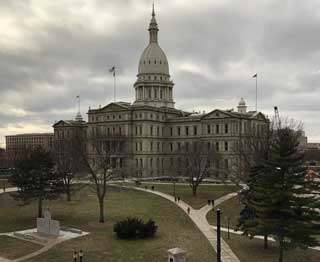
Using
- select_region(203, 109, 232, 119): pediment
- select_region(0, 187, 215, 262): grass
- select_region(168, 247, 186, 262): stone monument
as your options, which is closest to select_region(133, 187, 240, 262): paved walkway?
select_region(0, 187, 215, 262): grass

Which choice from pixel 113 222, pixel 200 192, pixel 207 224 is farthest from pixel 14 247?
pixel 200 192

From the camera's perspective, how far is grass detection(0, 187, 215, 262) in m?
31.9

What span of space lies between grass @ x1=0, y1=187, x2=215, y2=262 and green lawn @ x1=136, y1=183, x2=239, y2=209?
13.2 feet

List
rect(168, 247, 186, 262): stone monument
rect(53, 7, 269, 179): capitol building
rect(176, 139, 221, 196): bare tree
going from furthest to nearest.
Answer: rect(53, 7, 269, 179): capitol building
rect(176, 139, 221, 196): bare tree
rect(168, 247, 186, 262): stone monument

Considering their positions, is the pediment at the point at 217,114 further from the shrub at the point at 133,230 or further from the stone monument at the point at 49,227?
the stone monument at the point at 49,227

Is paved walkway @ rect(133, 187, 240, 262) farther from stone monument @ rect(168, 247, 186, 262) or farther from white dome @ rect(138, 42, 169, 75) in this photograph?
white dome @ rect(138, 42, 169, 75)

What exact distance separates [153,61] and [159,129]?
22923 millimetres

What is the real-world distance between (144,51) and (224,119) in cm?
3699

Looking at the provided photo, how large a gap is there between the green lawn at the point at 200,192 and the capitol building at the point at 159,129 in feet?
58.9

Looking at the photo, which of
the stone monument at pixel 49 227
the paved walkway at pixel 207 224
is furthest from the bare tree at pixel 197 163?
the stone monument at pixel 49 227

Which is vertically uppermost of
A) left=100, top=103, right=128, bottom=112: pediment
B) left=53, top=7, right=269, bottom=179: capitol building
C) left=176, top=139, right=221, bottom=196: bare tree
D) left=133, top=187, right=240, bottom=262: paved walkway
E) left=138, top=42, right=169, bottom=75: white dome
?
left=138, top=42, right=169, bottom=75: white dome

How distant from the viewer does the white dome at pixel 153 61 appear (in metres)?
122

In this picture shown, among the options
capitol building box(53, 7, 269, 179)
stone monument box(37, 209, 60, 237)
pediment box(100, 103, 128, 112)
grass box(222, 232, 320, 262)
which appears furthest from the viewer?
pediment box(100, 103, 128, 112)

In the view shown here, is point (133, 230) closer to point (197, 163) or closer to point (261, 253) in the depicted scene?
point (261, 253)
